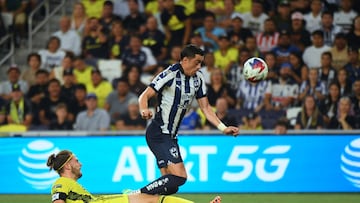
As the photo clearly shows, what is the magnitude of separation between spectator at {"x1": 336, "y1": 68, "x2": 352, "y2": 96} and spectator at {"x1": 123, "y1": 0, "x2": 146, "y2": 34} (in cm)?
437

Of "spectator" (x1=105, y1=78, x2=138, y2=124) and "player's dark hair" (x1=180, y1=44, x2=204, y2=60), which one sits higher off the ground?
"player's dark hair" (x1=180, y1=44, x2=204, y2=60)

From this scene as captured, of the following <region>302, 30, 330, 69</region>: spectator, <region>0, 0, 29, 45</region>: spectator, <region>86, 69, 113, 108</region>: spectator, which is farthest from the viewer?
<region>0, 0, 29, 45</region>: spectator

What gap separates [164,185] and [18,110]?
7.41 meters

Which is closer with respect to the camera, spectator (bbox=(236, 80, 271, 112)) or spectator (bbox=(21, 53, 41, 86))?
spectator (bbox=(236, 80, 271, 112))

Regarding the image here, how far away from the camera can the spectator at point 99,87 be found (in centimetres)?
1712

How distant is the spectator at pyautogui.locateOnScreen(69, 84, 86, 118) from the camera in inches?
658

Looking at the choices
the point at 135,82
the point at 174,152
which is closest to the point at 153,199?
the point at 174,152

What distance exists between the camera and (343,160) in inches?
546

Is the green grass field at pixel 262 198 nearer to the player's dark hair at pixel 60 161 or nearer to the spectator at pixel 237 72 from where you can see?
the spectator at pixel 237 72

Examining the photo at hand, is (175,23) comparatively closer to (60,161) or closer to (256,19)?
(256,19)

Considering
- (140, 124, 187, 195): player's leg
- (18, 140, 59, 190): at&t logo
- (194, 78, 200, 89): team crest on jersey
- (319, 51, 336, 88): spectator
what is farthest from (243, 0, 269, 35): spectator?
(140, 124, 187, 195): player's leg

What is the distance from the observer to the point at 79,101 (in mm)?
16781

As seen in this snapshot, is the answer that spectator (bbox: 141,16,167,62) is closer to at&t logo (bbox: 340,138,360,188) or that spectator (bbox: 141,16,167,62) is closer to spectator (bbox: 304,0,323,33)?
spectator (bbox: 304,0,323,33)

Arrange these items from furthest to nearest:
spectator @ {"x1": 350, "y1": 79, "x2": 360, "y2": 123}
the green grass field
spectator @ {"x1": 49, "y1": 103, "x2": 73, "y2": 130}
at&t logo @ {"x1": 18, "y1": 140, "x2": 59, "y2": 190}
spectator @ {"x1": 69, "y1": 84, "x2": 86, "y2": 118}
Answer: spectator @ {"x1": 69, "y1": 84, "x2": 86, "y2": 118} < spectator @ {"x1": 49, "y1": 103, "x2": 73, "y2": 130} < spectator @ {"x1": 350, "y1": 79, "x2": 360, "y2": 123} < at&t logo @ {"x1": 18, "y1": 140, "x2": 59, "y2": 190} < the green grass field
